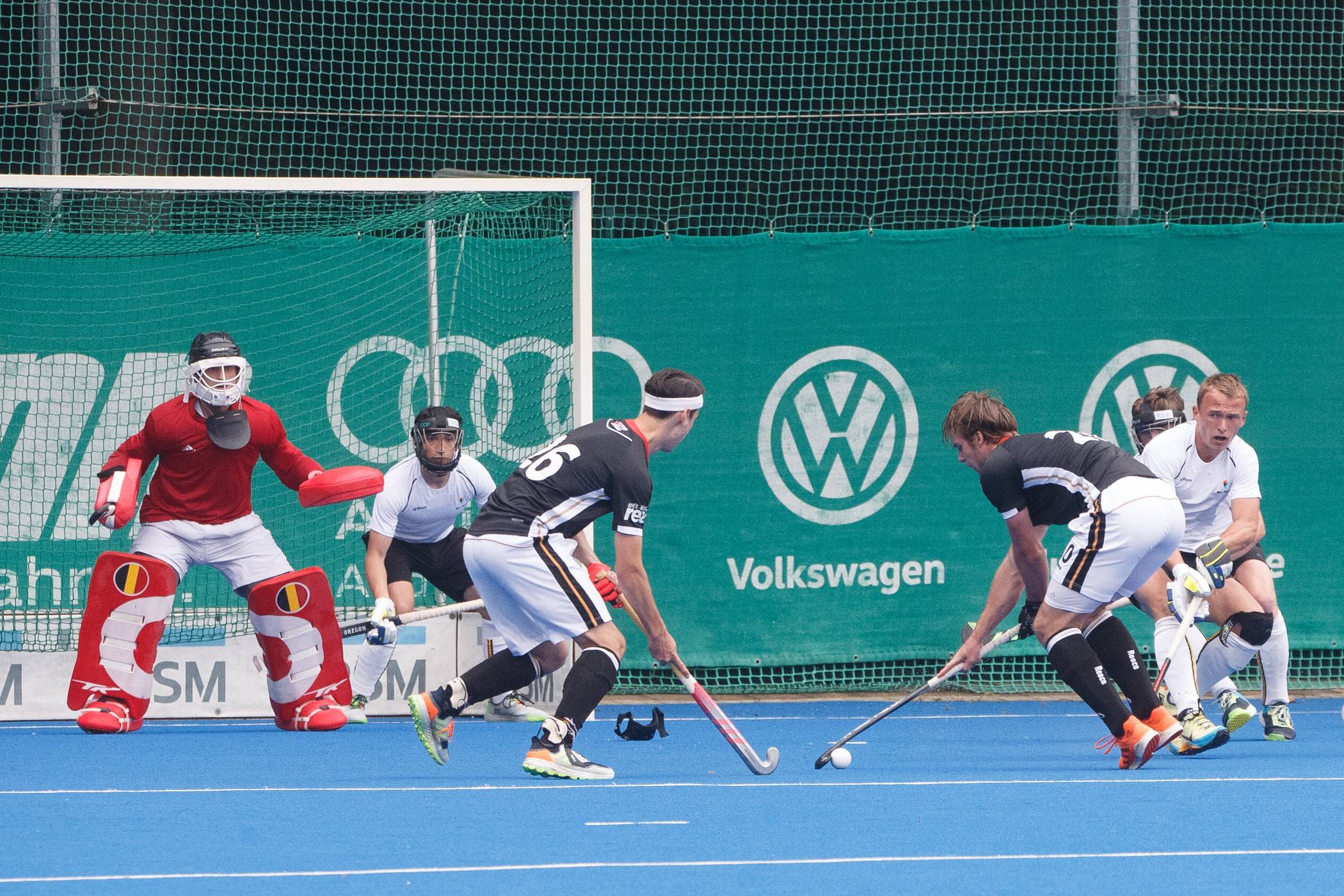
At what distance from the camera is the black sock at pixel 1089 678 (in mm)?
6430

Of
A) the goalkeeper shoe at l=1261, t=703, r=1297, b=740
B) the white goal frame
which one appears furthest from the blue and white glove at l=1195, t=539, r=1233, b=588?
the white goal frame

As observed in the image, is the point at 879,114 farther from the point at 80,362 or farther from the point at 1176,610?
the point at 80,362

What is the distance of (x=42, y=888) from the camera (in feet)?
14.6

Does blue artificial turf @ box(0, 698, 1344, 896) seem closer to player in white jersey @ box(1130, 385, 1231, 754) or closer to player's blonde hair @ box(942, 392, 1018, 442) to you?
player in white jersey @ box(1130, 385, 1231, 754)

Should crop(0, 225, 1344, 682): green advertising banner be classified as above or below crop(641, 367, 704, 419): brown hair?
above

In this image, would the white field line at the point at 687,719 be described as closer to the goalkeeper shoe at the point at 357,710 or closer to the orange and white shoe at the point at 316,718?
the goalkeeper shoe at the point at 357,710

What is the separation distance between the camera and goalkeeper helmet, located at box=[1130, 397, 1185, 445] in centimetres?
803

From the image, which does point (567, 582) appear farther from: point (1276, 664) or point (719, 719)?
point (1276, 664)

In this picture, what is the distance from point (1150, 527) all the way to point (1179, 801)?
1.04 m

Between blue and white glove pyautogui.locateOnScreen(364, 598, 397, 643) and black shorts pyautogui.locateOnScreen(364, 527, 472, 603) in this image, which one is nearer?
blue and white glove pyautogui.locateOnScreen(364, 598, 397, 643)

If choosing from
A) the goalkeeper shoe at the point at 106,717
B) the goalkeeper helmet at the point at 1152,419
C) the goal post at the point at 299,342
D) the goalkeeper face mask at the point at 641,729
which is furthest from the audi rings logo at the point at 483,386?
the goalkeeper helmet at the point at 1152,419

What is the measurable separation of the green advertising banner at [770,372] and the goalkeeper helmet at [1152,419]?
3.43 ft

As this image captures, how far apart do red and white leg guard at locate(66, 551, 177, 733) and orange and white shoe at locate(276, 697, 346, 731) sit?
69 cm

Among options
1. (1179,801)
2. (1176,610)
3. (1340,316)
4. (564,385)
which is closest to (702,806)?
(1179,801)
